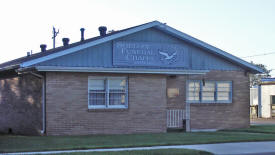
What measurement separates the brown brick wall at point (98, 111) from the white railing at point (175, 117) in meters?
1.00

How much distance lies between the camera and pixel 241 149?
50.3ft

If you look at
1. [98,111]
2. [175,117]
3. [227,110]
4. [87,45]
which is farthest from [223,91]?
[87,45]

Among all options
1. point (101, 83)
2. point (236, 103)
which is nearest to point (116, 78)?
point (101, 83)

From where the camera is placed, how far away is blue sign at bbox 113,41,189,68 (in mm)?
21453

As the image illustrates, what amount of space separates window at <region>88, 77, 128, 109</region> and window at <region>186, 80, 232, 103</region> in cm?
398

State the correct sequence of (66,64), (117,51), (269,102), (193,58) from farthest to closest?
(269,102) < (193,58) < (117,51) < (66,64)

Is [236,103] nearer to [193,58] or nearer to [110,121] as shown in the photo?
[193,58]

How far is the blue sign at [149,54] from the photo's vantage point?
845 inches

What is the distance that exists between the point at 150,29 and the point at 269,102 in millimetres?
19613

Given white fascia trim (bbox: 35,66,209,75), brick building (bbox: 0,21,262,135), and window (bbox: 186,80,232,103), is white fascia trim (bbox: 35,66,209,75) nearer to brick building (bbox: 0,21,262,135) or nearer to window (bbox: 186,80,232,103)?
brick building (bbox: 0,21,262,135)

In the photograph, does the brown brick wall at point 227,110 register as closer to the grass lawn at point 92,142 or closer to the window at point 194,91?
the window at point 194,91

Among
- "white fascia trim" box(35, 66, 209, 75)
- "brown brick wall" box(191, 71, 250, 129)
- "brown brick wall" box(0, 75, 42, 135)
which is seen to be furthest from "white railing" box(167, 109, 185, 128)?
"brown brick wall" box(0, 75, 42, 135)

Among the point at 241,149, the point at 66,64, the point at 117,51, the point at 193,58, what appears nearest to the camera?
the point at 241,149

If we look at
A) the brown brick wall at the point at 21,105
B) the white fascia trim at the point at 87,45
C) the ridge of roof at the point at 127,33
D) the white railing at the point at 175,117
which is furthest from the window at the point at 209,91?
the brown brick wall at the point at 21,105
